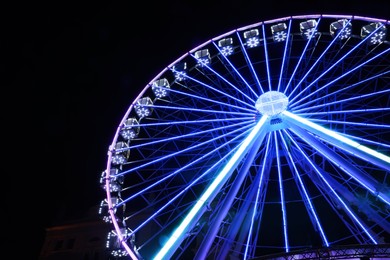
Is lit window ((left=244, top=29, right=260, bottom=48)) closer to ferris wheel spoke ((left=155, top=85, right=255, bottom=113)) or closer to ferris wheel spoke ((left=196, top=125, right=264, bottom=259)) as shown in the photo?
ferris wheel spoke ((left=155, top=85, right=255, bottom=113))

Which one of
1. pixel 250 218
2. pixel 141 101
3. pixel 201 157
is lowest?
pixel 250 218

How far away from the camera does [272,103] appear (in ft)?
59.8

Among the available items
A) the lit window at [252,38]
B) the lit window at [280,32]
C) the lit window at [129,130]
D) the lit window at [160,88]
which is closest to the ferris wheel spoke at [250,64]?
the lit window at [252,38]

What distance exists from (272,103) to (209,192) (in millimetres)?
5691

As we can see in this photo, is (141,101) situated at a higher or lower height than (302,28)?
lower

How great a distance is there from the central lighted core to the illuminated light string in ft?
1.68

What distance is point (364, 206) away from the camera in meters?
16.5

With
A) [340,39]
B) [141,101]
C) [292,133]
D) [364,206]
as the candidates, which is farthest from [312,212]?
[141,101]

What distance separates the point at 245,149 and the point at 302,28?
7806 millimetres

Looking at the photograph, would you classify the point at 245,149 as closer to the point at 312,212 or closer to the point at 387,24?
the point at 312,212

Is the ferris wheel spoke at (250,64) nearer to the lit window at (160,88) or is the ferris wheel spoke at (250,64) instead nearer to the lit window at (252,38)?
the lit window at (252,38)

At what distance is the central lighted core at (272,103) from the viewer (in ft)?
58.9

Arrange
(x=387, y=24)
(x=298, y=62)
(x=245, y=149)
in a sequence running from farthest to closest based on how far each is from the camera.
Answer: (x=298, y=62) < (x=387, y=24) < (x=245, y=149)

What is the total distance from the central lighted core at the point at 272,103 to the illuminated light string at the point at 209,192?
51 cm
